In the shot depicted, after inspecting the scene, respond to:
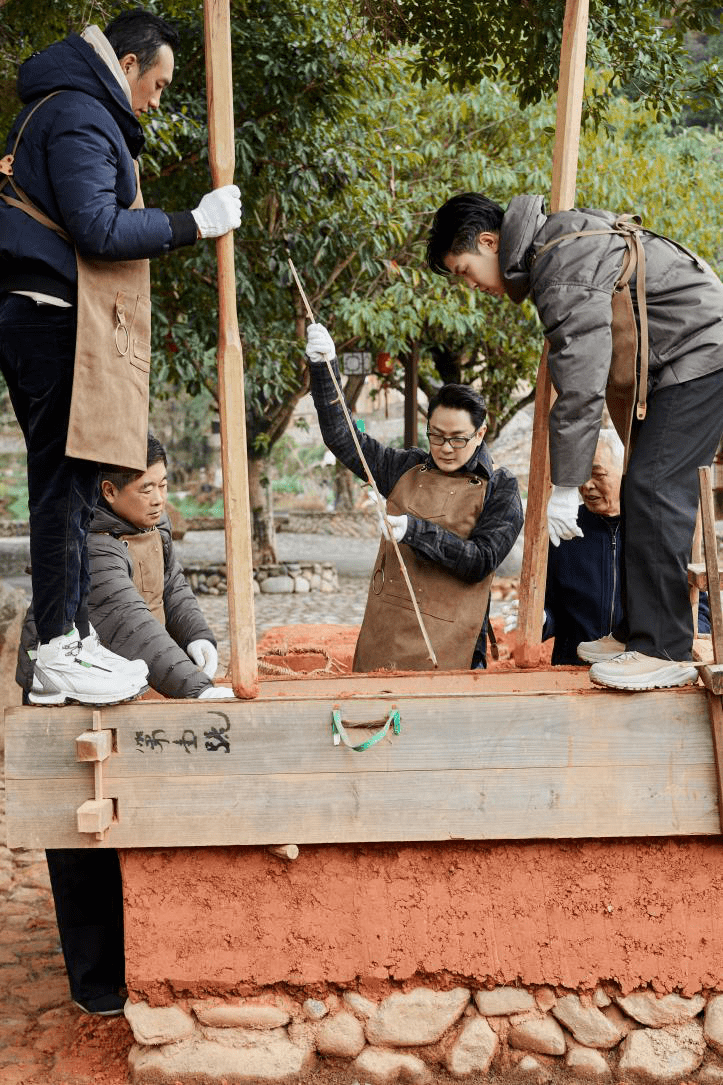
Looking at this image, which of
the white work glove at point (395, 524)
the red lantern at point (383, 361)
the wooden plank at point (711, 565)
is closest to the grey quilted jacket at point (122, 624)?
the white work glove at point (395, 524)

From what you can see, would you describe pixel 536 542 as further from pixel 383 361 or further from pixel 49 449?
pixel 383 361

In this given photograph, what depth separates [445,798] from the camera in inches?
115

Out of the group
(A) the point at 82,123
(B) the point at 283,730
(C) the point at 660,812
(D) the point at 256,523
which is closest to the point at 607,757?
(C) the point at 660,812

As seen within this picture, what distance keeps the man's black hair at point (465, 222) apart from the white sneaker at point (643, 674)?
1223 millimetres

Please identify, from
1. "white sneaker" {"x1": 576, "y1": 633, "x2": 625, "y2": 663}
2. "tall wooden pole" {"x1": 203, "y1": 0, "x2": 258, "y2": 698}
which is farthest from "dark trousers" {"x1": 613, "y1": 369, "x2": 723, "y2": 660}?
"tall wooden pole" {"x1": 203, "y1": 0, "x2": 258, "y2": 698}

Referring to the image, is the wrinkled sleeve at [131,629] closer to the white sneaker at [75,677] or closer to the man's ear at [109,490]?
the man's ear at [109,490]

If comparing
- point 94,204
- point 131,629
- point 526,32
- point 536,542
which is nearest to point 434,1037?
point 131,629

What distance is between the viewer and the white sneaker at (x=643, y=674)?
2913 mm

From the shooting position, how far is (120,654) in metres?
3.40

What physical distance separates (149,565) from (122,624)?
41 centimetres

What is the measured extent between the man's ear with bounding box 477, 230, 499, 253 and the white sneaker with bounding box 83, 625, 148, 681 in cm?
149

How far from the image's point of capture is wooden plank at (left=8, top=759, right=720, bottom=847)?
9.55ft

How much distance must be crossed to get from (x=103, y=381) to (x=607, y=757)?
5.22 ft

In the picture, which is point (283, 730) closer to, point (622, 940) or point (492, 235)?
point (622, 940)
